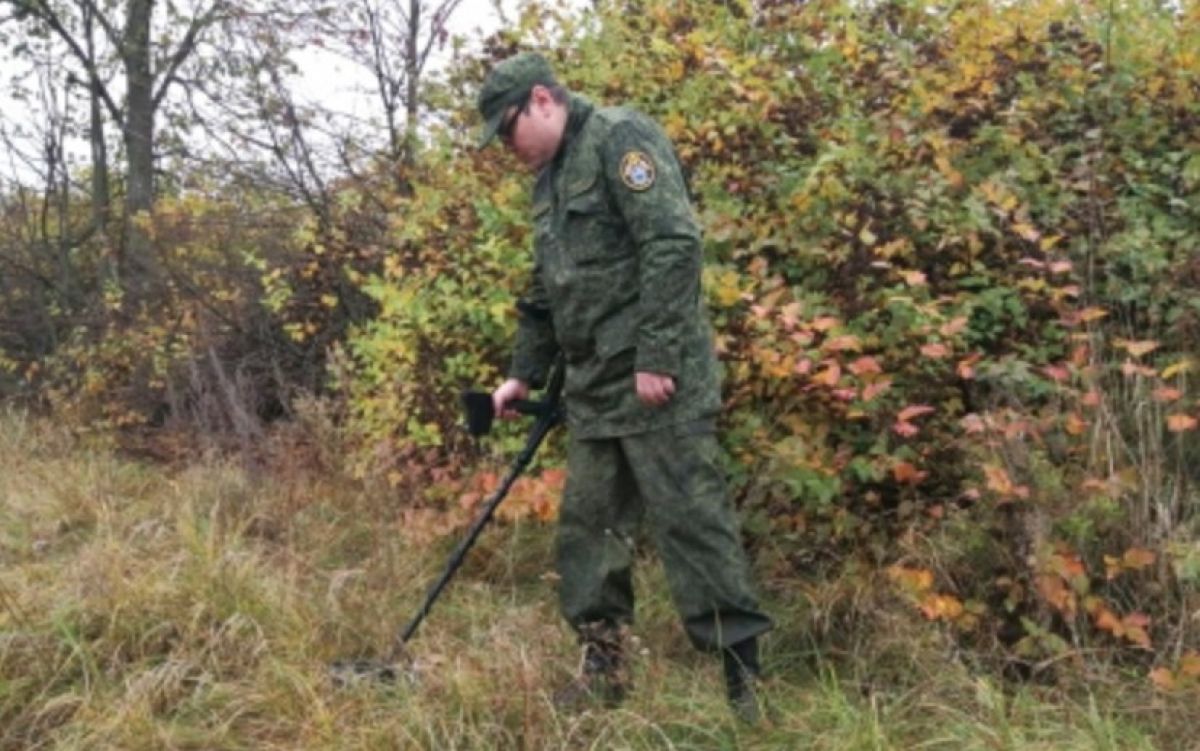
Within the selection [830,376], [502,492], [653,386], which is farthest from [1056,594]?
[502,492]

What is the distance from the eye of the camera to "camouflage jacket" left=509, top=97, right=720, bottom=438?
10.1ft

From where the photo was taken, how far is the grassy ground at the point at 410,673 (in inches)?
119

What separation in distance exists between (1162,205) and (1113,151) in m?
0.36

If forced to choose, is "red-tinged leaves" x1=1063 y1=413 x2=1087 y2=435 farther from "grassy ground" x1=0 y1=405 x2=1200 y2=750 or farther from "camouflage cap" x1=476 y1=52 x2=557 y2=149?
"camouflage cap" x1=476 y1=52 x2=557 y2=149

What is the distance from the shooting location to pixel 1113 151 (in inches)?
188

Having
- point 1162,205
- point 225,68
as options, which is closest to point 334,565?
point 1162,205

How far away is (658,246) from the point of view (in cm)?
306

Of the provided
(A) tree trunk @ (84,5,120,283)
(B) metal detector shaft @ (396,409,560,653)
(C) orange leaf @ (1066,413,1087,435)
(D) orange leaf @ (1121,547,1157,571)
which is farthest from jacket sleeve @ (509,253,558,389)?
(A) tree trunk @ (84,5,120,283)

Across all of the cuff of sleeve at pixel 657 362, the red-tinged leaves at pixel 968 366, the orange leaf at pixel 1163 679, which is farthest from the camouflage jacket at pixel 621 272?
the orange leaf at pixel 1163 679

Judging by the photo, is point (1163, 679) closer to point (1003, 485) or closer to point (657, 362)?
point (1003, 485)

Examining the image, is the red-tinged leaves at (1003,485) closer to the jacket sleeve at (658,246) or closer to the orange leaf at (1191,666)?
the orange leaf at (1191,666)

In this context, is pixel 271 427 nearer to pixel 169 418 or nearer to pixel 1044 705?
pixel 169 418

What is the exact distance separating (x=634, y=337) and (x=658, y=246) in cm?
27

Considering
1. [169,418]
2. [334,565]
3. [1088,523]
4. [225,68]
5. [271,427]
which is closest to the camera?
[1088,523]
